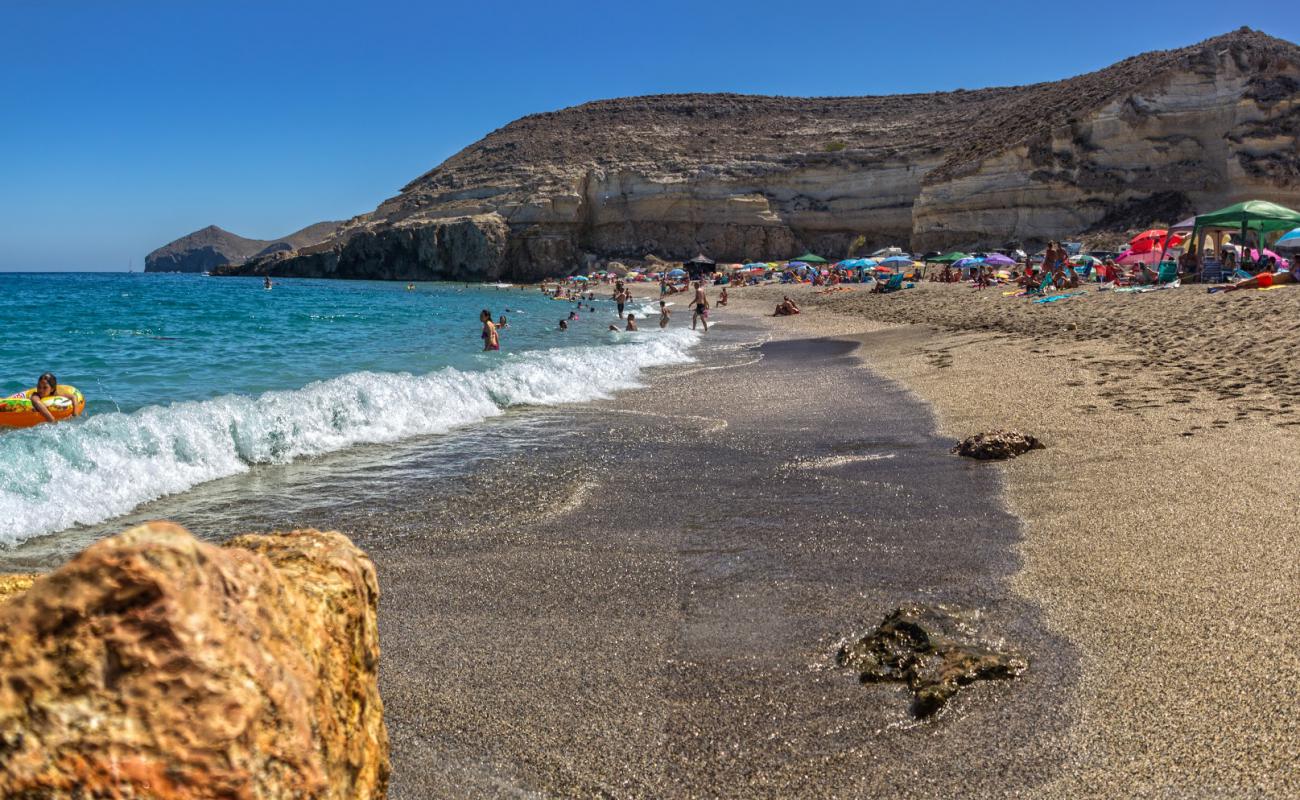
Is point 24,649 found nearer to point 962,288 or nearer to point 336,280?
point 962,288

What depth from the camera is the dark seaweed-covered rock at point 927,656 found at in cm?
315

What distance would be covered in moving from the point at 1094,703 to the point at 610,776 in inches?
70.1

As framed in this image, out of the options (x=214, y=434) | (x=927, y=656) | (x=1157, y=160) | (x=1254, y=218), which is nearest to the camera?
(x=927, y=656)

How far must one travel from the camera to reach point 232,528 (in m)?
5.58

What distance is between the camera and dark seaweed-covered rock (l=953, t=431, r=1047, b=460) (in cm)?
687

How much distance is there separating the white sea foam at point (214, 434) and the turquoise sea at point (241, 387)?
0.05 ft

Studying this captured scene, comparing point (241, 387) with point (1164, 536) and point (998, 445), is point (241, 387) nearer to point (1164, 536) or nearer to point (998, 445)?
point (998, 445)

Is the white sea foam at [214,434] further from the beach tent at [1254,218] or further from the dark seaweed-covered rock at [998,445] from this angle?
the beach tent at [1254,218]

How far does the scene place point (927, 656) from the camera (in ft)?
10.9

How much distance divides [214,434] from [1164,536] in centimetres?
782

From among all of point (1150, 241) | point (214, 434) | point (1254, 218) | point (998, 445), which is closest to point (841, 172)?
point (1150, 241)

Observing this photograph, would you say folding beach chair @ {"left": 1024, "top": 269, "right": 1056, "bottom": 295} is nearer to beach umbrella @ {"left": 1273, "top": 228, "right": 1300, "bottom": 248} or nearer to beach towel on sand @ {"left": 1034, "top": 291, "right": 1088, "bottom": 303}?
beach towel on sand @ {"left": 1034, "top": 291, "right": 1088, "bottom": 303}

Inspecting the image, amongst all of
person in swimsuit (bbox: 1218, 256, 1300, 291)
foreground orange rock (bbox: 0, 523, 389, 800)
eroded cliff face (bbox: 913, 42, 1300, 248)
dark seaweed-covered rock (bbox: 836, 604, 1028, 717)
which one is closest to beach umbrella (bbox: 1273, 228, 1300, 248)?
person in swimsuit (bbox: 1218, 256, 1300, 291)

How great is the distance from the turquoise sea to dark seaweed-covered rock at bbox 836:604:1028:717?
5489mm
